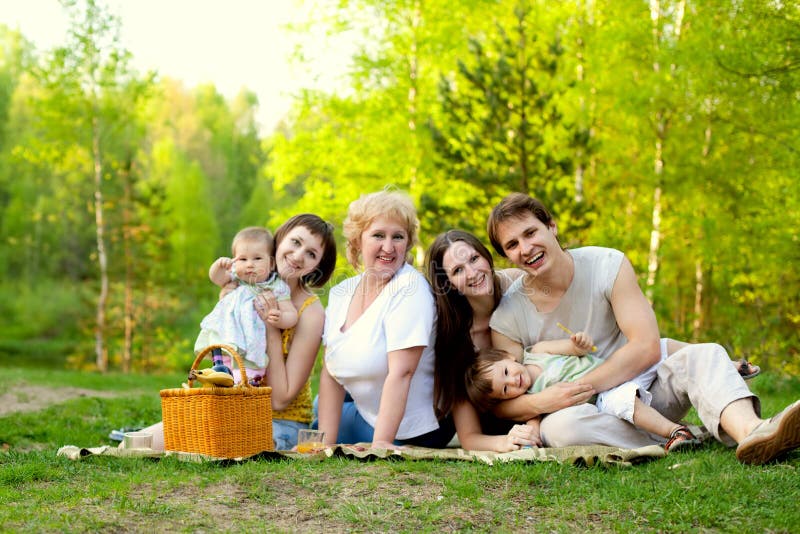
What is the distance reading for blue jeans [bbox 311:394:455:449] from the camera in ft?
14.9

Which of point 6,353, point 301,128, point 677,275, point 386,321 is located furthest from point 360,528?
point 6,353

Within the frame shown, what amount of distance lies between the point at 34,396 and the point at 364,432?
5.05 metres

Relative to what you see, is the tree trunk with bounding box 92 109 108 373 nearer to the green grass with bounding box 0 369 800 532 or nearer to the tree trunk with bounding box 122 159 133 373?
the tree trunk with bounding box 122 159 133 373

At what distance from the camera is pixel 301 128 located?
604 inches

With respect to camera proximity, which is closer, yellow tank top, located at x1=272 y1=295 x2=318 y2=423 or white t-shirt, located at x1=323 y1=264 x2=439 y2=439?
white t-shirt, located at x1=323 y1=264 x2=439 y2=439

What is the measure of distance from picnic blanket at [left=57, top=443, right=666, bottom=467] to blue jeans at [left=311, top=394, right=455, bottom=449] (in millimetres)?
484

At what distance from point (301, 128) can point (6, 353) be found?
47.1 ft

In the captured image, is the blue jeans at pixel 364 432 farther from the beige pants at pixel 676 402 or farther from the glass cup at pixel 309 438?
the beige pants at pixel 676 402

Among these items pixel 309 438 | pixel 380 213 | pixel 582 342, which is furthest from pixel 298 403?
pixel 582 342

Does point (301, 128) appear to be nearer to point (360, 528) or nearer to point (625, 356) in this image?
point (625, 356)

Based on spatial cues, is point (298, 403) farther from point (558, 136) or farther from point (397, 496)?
point (558, 136)

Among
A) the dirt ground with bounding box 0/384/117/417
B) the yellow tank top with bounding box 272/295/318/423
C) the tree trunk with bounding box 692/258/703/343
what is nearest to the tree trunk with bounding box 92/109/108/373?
the dirt ground with bounding box 0/384/117/417

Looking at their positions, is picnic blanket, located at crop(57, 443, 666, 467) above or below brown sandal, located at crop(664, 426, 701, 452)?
below

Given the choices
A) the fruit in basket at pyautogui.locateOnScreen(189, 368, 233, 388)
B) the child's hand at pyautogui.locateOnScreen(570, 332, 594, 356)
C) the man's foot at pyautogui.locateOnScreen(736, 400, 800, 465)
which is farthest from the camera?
the child's hand at pyautogui.locateOnScreen(570, 332, 594, 356)
